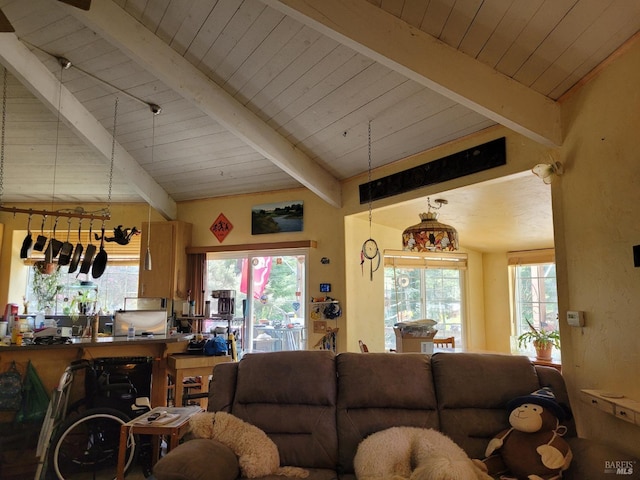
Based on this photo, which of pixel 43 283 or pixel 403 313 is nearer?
pixel 403 313

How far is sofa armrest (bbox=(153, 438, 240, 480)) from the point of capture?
1.94 meters

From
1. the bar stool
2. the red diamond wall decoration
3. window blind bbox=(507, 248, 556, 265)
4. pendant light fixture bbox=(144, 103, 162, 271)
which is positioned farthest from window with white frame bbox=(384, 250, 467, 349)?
pendant light fixture bbox=(144, 103, 162, 271)

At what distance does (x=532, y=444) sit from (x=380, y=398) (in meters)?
0.81

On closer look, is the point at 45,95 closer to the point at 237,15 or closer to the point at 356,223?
the point at 237,15

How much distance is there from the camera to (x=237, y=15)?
→ 2.96m

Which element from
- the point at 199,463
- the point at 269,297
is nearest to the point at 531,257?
the point at 269,297

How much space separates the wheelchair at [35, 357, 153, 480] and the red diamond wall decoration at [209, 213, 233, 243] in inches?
93.4

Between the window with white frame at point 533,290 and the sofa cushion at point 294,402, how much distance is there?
146 inches

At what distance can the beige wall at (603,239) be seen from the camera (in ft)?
6.86

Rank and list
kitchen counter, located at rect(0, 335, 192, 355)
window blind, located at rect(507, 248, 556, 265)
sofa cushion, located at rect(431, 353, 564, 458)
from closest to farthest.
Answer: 1. sofa cushion, located at rect(431, 353, 564, 458)
2. kitchen counter, located at rect(0, 335, 192, 355)
3. window blind, located at rect(507, 248, 556, 265)

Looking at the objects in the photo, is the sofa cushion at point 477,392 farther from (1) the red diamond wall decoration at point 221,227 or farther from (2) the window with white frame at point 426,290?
(1) the red diamond wall decoration at point 221,227

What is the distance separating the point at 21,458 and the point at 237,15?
3.62 metres

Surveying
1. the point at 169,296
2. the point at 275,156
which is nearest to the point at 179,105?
the point at 275,156

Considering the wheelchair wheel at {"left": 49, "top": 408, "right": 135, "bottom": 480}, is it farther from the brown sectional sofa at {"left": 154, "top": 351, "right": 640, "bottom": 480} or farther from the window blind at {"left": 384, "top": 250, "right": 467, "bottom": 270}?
the window blind at {"left": 384, "top": 250, "right": 467, "bottom": 270}
